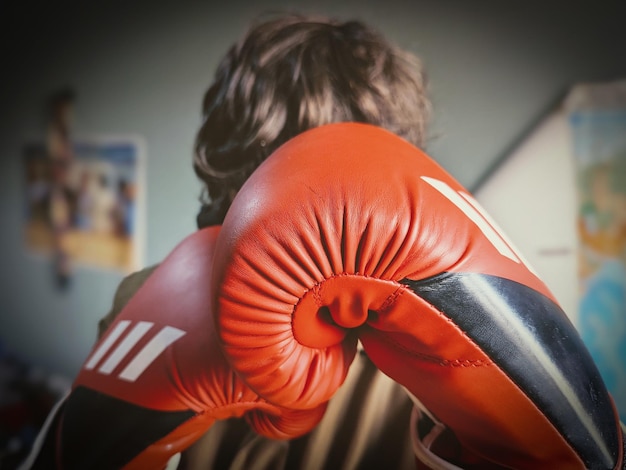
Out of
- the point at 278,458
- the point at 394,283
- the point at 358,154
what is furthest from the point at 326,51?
the point at 278,458

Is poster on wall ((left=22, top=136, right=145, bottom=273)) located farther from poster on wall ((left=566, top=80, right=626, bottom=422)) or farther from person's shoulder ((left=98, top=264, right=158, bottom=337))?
poster on wall ((left=566, top=80, right=626, bottom=422))

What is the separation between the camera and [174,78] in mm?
953

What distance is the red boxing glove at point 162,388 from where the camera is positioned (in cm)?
68

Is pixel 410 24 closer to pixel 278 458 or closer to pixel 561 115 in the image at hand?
pixel 561 115

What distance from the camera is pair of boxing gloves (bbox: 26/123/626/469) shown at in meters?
0.53

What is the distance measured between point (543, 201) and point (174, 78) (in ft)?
2.31

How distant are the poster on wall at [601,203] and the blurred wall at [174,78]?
0.05 m

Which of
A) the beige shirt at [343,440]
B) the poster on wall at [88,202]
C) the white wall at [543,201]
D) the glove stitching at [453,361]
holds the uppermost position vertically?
the white wall at [543,201]

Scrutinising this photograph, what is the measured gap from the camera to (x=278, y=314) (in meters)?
0.55

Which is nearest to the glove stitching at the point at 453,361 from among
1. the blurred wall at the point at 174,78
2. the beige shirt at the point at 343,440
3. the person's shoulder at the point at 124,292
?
the beige shirt at the point at 343,440

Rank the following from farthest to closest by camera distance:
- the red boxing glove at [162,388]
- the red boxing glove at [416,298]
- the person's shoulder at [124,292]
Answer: the person's shoulder at [124,292] → the red boxing glove at [162,388] → the red boxing glove at [416,298]

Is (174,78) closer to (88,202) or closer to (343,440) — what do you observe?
(88,202)

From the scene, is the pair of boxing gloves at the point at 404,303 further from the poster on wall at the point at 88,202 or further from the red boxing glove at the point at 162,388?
the poster on wall at the point at 88,202

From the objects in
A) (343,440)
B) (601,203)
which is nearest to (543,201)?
(601,203)
